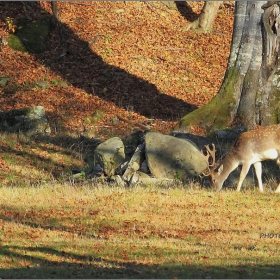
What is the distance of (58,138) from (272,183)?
7.98 meters

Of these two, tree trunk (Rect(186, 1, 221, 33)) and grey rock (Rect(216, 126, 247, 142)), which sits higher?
tree trunk (Rect(186, 1, 221, 33))

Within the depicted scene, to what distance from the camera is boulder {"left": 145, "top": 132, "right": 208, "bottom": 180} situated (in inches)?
726

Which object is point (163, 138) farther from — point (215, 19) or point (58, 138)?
point (215, 19)

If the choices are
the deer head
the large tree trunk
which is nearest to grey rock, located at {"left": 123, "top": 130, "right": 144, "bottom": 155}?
the large tree trunk

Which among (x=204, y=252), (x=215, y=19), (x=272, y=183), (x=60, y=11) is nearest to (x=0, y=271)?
(x=204, y=252)

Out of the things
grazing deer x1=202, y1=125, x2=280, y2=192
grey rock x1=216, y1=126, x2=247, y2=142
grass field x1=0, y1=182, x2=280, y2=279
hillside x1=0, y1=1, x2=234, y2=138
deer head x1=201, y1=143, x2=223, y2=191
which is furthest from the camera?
hillside x1=0, y1=1, x2=234, y2=138

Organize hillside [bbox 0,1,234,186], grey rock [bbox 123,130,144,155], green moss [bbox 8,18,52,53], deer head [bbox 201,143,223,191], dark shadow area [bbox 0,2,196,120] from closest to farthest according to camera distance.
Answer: deer head [bbox 201,143,223,191] < grey rock [bbox 123,130,144,155] < hillside [bbox 0,1,234,186] < dark shadow area [bbox 0,2,196,120] < green moss [bbox 8,18,52,53]

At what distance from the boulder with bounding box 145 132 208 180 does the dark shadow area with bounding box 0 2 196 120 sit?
9.10 m

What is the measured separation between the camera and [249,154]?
1723 centimetres

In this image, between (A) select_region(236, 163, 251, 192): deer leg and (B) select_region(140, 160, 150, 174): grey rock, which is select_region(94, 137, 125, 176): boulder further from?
(A) select_region(236, 163, 251, 192): deer leg

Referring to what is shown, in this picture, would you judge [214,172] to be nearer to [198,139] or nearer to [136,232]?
[198,139]

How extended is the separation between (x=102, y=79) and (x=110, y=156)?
37.4 ft

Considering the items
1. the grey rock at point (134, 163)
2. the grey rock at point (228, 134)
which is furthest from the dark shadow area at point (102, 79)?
the grey rock at point (134, 163)

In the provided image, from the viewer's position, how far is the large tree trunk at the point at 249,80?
21.0 meters
